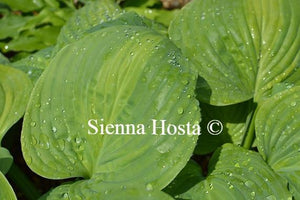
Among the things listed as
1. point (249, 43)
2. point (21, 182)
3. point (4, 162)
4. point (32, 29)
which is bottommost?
point (21, 182)

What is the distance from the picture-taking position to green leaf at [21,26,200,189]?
4.23ft

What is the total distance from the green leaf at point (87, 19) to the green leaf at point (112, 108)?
15.8 inches

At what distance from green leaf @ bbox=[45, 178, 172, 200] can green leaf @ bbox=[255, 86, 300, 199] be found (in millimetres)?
414

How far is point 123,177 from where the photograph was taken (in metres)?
1.30

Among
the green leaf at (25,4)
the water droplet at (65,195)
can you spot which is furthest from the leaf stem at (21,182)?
the green leaf at (25,4)

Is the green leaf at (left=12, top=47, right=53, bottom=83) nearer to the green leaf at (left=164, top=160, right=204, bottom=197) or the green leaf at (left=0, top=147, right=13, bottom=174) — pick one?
the green leaf at (left=0, top=147, right=13, bottom=174)

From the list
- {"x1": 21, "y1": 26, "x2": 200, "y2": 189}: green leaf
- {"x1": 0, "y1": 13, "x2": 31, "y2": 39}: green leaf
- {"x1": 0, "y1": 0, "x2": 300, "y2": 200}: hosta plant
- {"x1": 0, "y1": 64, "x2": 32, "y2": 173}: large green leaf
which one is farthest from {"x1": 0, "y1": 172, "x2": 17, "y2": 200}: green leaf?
{"x1": 0, "y1": 13, "x2": 31, "y2": 39}: green leaf

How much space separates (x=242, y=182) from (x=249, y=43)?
50 cm

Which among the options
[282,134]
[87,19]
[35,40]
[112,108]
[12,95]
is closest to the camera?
[112,108]

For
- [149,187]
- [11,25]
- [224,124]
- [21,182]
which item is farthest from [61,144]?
[11,25]

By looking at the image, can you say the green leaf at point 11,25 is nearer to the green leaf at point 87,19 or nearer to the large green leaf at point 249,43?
the green leaf at point 87,19

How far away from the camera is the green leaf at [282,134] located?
141cm

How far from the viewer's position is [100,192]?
1.26m

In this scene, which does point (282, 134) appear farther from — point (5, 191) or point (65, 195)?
point (5, 191)
